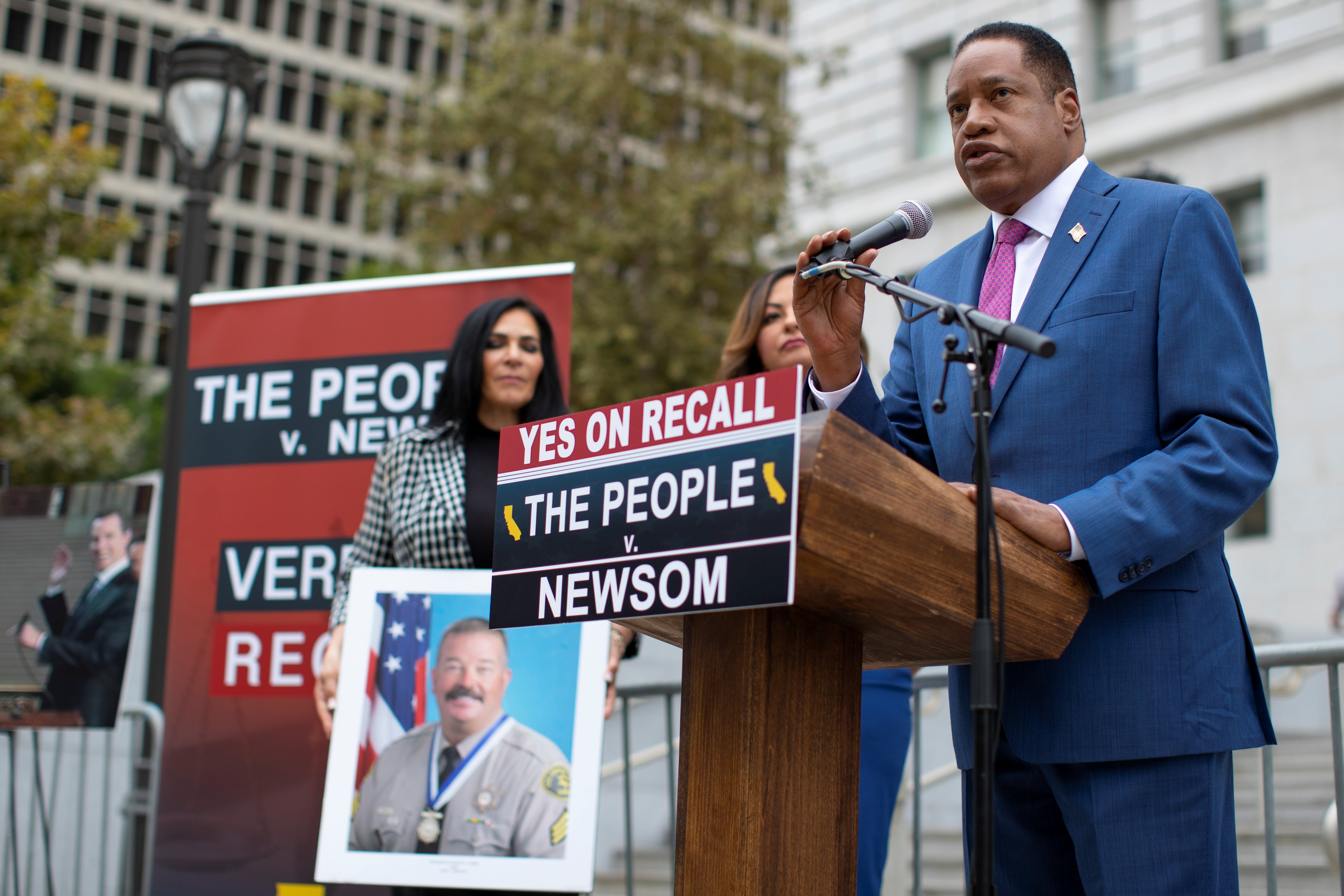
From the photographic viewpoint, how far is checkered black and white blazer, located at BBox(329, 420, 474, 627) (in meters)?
4.20

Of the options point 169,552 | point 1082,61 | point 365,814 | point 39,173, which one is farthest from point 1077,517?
point 1082,61

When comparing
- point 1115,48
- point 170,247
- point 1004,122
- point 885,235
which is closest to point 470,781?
point 885,235

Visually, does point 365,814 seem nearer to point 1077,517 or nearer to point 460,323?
point 460,323

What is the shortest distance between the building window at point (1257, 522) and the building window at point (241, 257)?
40474mm

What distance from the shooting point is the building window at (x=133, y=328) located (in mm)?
48500

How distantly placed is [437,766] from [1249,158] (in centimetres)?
1685

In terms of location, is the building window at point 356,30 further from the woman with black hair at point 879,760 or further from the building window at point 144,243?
the woman with black hair at point 879,760

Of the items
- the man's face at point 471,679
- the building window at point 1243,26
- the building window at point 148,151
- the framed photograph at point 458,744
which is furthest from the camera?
the building window at point 148,151

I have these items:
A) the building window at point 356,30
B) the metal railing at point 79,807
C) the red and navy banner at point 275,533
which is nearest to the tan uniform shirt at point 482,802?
the red and navy banner at point 275,533

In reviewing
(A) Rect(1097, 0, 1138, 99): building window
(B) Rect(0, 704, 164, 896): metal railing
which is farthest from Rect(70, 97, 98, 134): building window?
(B) Rect(0, 704, 164, 896): metal railing

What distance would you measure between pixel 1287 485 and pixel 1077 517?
54.2ft

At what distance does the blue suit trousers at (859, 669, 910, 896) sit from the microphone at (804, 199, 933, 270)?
6.25 feet

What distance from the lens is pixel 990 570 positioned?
1997 mm

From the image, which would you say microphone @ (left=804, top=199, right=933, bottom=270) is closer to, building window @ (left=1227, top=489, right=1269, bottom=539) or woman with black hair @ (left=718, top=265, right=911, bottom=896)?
woman with black hair @ (left=718, top=265, right=911, bottom=896)
